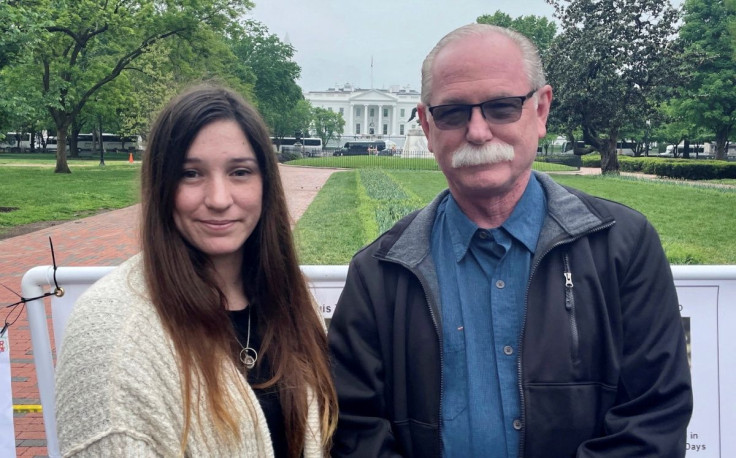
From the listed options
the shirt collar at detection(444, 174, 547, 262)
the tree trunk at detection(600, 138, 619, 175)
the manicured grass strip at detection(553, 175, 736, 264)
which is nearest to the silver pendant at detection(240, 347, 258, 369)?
the shirt collar at detection(444, 174, 547, 262)

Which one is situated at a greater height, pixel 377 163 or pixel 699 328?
pixel 377 163

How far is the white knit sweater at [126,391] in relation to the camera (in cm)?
161

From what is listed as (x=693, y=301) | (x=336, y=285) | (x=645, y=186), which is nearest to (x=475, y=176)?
(x=336, y=285)

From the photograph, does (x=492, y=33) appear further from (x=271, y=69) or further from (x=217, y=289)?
(x=271, y=69)

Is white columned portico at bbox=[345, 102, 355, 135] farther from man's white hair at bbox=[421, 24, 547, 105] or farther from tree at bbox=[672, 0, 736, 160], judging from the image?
man's white hair at bbox=[421, 24, 547, 105]

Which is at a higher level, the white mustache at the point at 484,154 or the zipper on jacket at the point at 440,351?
the white mustache at the point at 484,154

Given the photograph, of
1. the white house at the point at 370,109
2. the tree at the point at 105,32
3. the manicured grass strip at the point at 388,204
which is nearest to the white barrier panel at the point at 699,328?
the manicured grass strip at the point at 388,204

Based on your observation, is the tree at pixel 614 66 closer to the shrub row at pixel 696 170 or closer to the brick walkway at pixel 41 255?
the shrub row at pixel 696 170

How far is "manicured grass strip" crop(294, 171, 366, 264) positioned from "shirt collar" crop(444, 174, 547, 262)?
3.08 metres

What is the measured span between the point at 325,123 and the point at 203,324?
86.1 metres

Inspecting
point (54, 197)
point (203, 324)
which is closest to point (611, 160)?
point (54, 197)

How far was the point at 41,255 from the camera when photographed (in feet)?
32.4

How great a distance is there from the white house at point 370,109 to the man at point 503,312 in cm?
10322

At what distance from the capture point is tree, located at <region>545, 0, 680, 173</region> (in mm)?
30031
